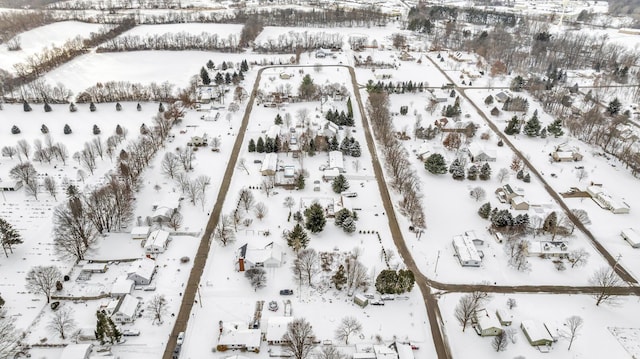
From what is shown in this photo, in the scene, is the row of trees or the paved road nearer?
the paved road

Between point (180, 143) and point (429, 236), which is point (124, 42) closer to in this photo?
point (180, 143)

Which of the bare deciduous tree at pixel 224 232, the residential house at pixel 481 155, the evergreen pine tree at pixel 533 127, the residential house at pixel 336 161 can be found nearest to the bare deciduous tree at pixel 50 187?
the bare deciduous tree at pixel 224 232

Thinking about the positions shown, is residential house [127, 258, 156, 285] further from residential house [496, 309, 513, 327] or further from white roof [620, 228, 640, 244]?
white roof [620, 228, 640, 244]

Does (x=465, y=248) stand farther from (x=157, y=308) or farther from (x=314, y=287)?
(x=157, y=308)

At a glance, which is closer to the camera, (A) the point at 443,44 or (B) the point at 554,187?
(B) the point at 554,187

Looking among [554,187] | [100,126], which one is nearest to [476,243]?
[554,187]

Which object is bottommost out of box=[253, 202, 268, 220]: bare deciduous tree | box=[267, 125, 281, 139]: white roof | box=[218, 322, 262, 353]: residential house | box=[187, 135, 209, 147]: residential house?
box=[218, 322, 262, 353]: residential house

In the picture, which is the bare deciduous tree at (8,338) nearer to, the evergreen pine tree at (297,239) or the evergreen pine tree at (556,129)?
the evergreen pine tree at (297,239)

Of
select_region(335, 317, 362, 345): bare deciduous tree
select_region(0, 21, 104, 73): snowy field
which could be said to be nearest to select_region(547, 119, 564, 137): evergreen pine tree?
select_region(335, 317, 362, 345): bare deciduous tree
